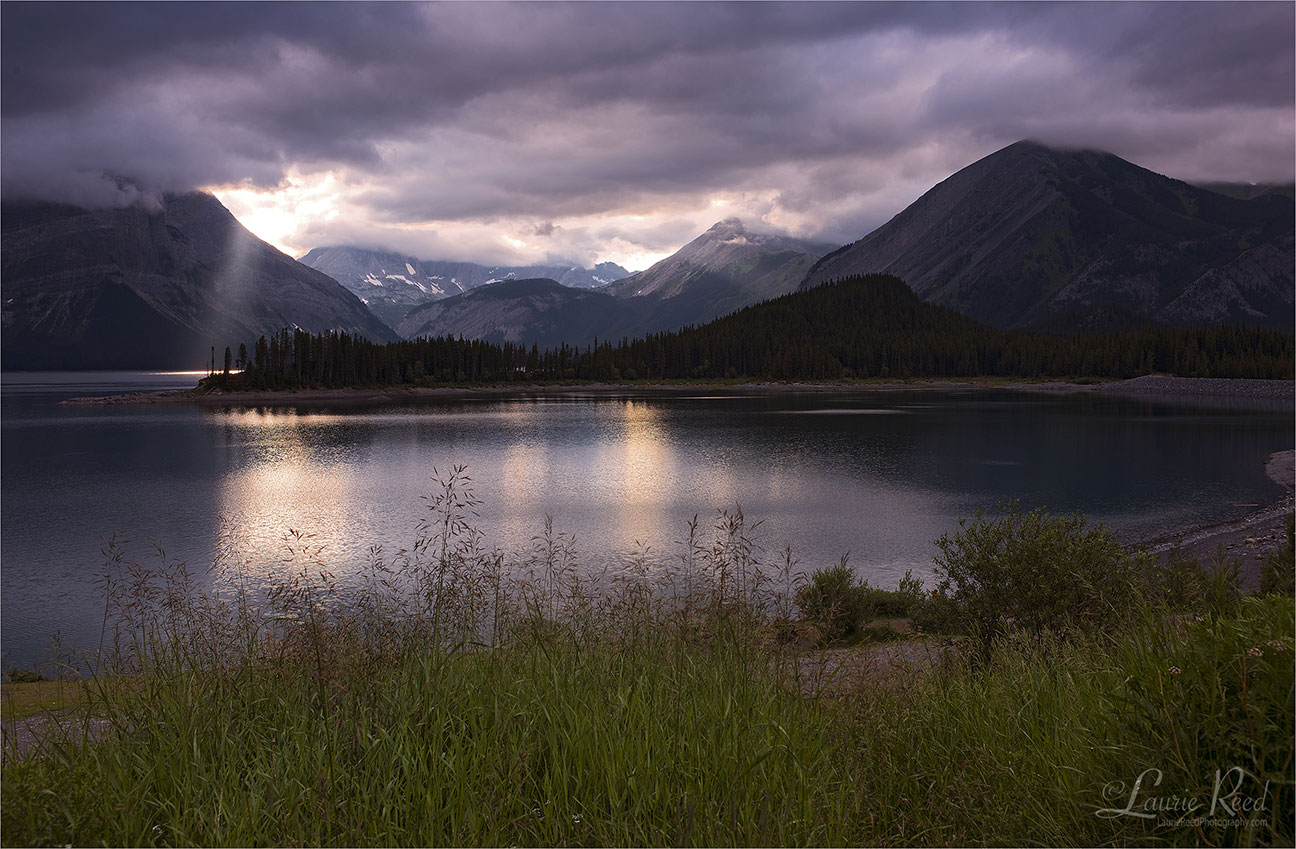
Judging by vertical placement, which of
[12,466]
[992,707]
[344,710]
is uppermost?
[344,710]

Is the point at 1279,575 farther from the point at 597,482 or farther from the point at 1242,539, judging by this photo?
the point at 597,482

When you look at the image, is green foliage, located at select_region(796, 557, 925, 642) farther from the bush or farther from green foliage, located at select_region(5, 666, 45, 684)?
green foliage, located at select_region(5, 666, 45, 684)

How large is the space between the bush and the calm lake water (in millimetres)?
10373

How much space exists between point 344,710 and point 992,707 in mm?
6625

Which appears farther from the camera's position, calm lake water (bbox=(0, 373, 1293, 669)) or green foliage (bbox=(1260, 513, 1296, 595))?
calm lake water (bbox=(0, 373, 1293, 669))

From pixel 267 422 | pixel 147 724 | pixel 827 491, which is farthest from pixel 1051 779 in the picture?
pixel 267 422

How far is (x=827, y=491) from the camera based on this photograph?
57500mm

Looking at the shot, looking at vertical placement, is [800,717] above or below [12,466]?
above

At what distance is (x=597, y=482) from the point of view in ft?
205

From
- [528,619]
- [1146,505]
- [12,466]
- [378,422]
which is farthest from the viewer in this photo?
[378,422]

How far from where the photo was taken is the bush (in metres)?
16.3

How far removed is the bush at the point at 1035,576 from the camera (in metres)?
16.3

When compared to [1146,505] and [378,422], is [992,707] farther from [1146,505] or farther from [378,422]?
[378,422]

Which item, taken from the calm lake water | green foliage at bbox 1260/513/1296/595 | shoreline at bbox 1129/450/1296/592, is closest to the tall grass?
the calm lake water
